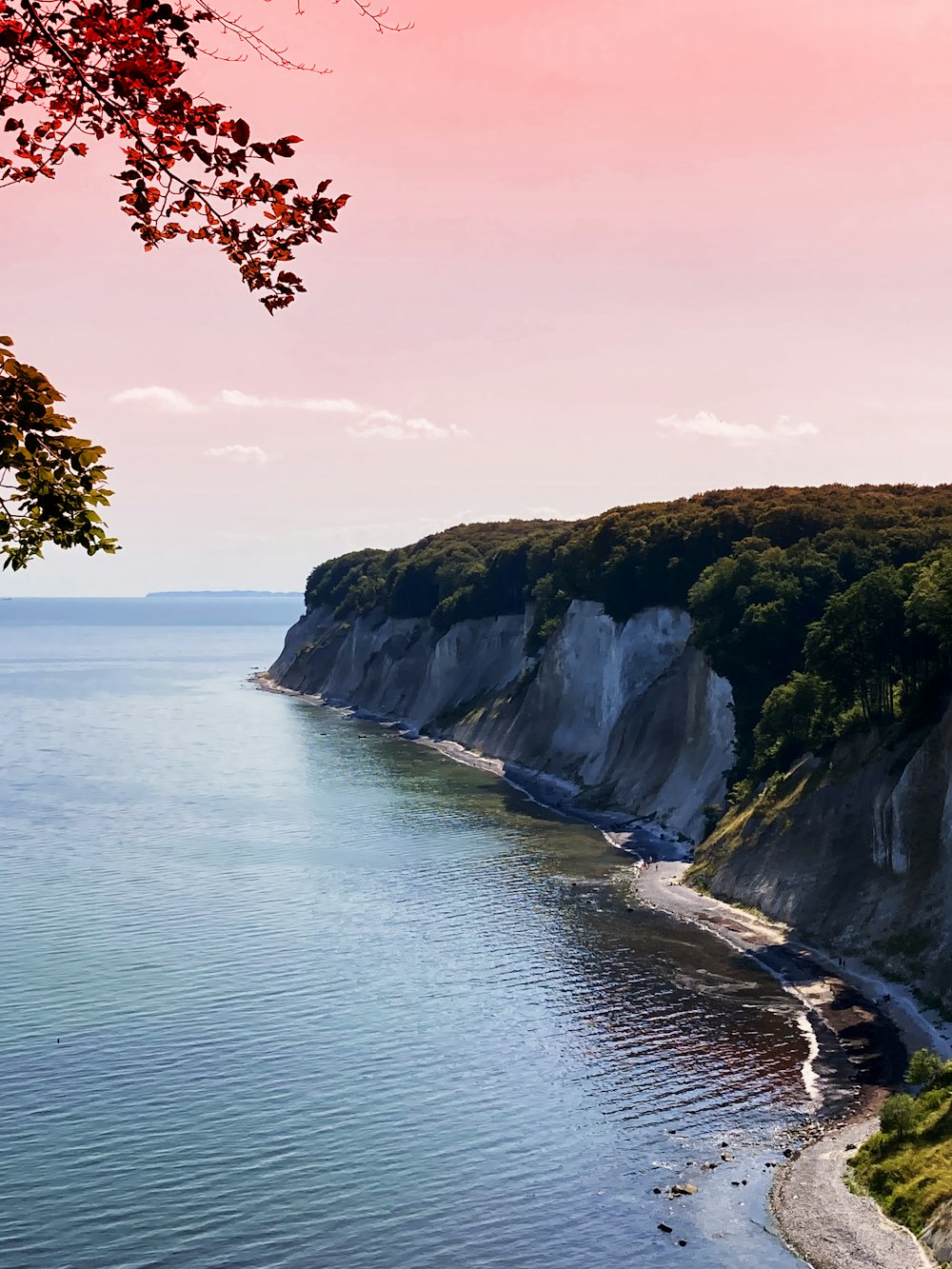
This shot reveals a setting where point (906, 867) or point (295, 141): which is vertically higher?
point (295, 141)

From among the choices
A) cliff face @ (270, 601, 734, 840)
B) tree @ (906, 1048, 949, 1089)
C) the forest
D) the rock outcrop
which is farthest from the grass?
cliff face @ (270, 601, 734, 840)

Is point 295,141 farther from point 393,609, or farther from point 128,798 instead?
point 393,609

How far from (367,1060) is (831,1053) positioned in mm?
18757

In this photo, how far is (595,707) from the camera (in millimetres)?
116375

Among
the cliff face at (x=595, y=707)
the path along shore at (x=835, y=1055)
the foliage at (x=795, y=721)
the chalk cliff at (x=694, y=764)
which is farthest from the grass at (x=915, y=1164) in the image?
the cliff face at (x=595, y=707)

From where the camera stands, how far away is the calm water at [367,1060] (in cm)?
3794

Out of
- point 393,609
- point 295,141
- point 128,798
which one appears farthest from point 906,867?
point 393,609

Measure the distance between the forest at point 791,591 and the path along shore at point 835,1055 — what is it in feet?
40.3

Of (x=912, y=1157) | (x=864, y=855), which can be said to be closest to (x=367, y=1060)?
(x=912, y=1157)

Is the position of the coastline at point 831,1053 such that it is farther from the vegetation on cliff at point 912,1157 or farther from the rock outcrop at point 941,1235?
the vegetation on cliff at point 912,1157

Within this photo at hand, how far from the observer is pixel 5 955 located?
2430 inches

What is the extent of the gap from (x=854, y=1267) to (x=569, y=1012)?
22.4 meters

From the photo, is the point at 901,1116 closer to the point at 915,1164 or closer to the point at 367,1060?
the point at 915,1164

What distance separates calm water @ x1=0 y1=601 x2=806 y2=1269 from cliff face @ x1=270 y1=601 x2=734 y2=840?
11903mm
